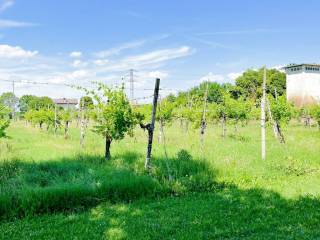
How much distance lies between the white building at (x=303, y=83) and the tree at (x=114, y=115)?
68017 millimetres

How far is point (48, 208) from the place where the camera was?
9508 millimetres

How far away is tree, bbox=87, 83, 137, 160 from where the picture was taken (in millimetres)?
16281

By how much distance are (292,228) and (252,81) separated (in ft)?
255

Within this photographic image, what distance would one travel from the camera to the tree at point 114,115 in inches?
641

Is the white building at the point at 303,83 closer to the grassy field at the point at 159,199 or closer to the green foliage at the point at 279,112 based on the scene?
the green foliage at the point at 279,112

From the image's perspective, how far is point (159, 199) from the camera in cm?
1059

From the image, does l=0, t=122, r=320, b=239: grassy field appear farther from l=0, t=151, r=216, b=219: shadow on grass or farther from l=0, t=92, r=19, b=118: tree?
l=0, t=92, r=19, b=118: tree

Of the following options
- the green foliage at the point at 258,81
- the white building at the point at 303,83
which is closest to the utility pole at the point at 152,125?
the green foliage at the point at 258,81

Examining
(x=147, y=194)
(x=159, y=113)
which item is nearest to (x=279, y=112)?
(x=159, y=113)

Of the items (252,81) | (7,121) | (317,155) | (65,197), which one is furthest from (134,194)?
(252,81)

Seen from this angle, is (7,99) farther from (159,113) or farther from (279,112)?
(279,112)

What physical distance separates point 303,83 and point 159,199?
74825 millimetres

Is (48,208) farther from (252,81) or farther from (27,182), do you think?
(252,81)

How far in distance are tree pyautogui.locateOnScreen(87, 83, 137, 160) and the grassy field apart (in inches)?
70.7
